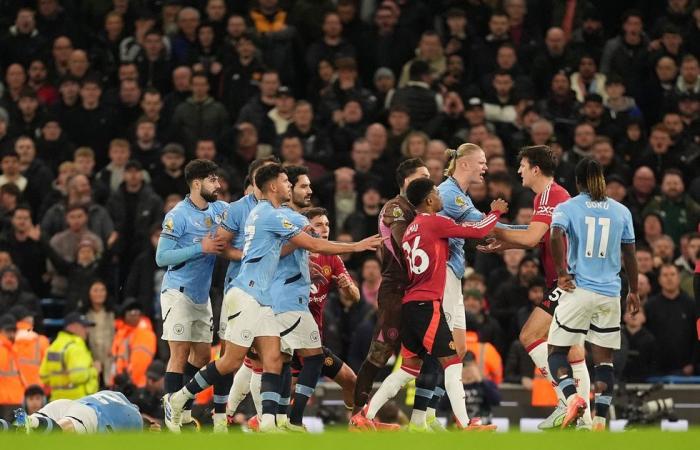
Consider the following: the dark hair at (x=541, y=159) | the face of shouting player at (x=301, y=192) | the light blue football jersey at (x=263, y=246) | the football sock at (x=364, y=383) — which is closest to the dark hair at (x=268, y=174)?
the light blue football jersey at (x=263, y=246)

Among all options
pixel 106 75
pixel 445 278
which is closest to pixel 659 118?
pixel 106 75

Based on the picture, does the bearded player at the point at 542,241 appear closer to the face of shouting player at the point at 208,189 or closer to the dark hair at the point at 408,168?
the dark hair at the point at 408,168

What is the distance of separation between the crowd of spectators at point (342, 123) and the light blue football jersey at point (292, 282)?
181 inches

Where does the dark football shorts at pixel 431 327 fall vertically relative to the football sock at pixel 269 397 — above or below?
above

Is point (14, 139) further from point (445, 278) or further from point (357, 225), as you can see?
point (445, 278)

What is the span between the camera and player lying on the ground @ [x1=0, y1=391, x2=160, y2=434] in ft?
45.6

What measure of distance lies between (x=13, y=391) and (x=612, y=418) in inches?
286

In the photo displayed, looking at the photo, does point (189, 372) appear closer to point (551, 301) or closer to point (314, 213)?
point (314, 213)

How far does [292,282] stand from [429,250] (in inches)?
50.1

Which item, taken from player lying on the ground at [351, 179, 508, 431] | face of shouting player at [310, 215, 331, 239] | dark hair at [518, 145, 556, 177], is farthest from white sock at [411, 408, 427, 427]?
dark hair at [518, 145, 556, 177]

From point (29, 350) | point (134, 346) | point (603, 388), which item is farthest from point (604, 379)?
point (29, 350)

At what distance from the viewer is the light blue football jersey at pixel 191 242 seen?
622 inches

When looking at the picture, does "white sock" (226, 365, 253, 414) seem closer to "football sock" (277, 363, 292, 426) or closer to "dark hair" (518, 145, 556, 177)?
"football sock" (277, 363, 292, 426)

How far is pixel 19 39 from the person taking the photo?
25.3 m
